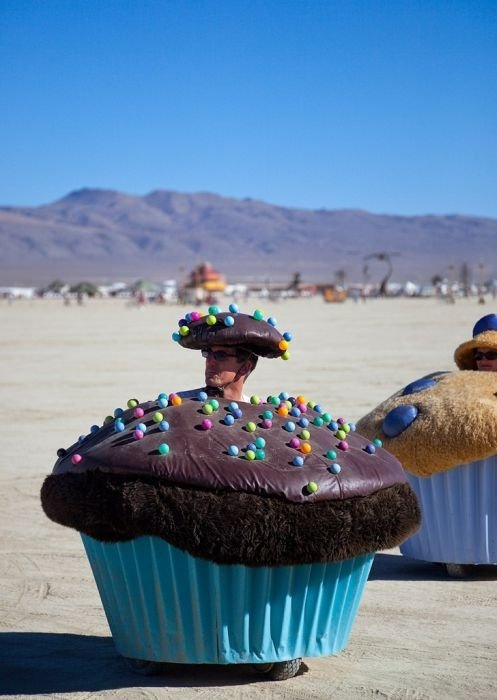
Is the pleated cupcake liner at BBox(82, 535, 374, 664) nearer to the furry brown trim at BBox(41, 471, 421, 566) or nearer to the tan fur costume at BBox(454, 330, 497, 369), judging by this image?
the furry brown trim at BBox(41, 471, 421, 566)

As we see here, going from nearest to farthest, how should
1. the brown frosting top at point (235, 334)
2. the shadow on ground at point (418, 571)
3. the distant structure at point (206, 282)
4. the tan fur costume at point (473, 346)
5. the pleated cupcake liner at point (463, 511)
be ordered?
the brown frosting top at point (235, 334)
the pleated cupcake liner at point (463, 511)
the shadow on ground at point (418, 571)
the tan fur costume at point (473, 346)
the distant structure at point (206, 282)

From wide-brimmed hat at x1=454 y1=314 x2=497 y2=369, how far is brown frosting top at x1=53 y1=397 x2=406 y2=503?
7.63 feet

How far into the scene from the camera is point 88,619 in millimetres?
6074

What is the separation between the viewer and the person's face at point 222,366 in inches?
200

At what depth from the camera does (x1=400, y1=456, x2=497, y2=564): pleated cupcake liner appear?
6.65 metres

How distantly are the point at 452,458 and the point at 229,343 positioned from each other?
2.06 meters

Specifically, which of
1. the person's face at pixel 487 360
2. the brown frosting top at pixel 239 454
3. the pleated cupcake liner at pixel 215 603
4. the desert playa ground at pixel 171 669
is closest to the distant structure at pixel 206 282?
the desert playa ground at pixel 171 669

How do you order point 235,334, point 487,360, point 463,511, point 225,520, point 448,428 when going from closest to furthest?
1. point 225,520
2. point 235,334
3. point 448,428
4. point 463,511
5. point 487,360

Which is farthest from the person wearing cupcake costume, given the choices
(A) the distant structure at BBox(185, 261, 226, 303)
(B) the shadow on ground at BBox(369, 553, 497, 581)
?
(A) the distant structure at BBox(185, 261, 226, 303)

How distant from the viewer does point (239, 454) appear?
452 centimetres

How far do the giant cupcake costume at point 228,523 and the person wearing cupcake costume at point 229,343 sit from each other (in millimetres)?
51

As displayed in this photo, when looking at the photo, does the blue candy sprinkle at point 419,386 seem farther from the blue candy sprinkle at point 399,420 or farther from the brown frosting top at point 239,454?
the brown frosting top at point 239,454

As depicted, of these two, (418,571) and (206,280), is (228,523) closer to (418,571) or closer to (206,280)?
(418,571)

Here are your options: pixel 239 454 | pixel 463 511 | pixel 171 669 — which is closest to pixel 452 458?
pixel 463 511
